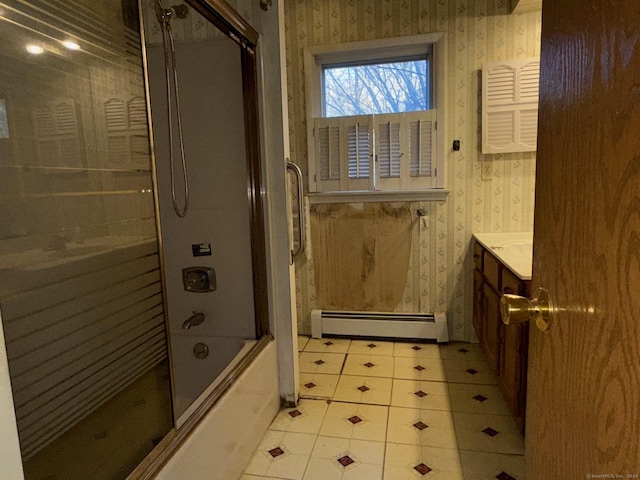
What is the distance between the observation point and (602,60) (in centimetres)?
52

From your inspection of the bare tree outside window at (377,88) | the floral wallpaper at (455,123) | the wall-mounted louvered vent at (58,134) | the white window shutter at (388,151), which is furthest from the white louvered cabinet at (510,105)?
the wall-mounted louvered vent at (58,134)

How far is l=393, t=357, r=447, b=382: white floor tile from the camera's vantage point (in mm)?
2473

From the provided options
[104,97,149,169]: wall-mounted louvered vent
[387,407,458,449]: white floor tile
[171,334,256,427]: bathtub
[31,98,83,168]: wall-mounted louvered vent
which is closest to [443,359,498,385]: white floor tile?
[387,407,458,449]: white floor tile

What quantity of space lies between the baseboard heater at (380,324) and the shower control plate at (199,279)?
3.53 feet

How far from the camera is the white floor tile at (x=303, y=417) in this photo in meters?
2.01

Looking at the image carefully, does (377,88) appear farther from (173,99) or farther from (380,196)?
(173,99)

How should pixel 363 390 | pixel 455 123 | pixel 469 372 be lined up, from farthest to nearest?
pixel 455 123
pixel 469 372
pixel 363 390

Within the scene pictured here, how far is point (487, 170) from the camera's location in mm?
2766

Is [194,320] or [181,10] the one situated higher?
[181,10]

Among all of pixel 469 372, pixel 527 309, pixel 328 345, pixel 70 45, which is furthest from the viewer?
pixel 328 345

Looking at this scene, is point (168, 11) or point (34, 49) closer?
point (34, 49)

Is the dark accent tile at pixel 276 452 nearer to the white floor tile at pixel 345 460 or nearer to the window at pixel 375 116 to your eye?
the white floor tile at pixel 345 460

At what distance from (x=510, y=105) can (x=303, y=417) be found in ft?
7.65

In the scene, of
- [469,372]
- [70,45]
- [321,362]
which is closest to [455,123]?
[469,372]
